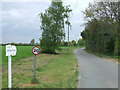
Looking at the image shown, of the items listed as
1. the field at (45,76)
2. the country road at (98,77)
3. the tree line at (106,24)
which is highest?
the tree line at (106,24)

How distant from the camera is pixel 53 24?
3092 cm

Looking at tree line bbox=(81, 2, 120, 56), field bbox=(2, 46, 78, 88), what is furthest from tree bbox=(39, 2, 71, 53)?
field bbox=(2, 46, 78, 88)

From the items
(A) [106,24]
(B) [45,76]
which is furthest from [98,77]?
(A) [106,24]

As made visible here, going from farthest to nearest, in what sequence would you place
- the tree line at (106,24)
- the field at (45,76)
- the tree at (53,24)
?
the tree at (53,24) < the tree line at (106,24) < the field at (45,76)

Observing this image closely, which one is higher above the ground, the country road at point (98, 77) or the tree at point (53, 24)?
the tree at point (53, 24)

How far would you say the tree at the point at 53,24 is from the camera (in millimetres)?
30875

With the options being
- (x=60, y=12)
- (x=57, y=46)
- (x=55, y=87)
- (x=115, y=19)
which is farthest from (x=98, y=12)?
(x=55, y=87)

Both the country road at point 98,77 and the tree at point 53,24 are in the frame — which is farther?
the tree at point 53,24

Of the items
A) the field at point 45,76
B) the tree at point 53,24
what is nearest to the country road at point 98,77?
the field at point 45,76

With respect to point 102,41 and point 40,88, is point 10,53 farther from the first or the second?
point 102,41

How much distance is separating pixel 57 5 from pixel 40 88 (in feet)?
88.4

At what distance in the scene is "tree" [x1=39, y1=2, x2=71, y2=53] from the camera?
30.9 m

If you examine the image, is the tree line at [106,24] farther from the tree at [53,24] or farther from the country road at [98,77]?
the country road at [98,77]

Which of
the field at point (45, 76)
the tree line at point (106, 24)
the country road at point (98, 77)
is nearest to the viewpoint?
the field at point (45, 76)
